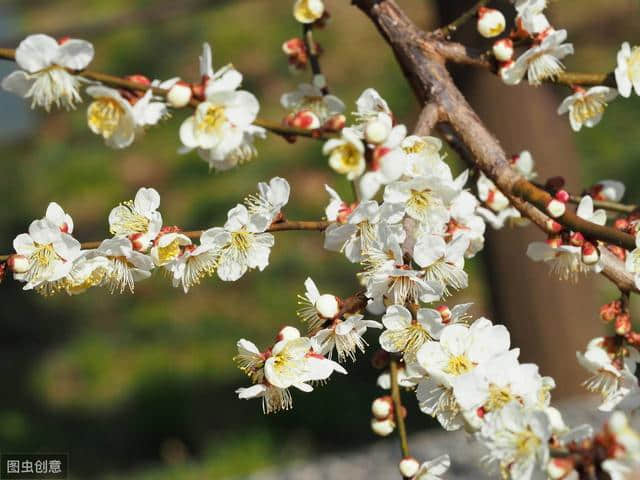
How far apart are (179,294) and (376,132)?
3.18 m

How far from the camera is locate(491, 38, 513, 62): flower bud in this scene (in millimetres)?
1317

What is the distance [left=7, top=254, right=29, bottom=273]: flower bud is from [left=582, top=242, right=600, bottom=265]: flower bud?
0.79m

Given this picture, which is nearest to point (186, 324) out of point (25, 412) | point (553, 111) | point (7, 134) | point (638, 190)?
point (25, 412)

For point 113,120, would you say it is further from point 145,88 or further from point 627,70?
point 627,70

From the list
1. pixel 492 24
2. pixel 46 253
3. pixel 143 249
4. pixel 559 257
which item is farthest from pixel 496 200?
pixel 46 253

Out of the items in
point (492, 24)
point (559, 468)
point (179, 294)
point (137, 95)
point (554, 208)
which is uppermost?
point (179, 294)

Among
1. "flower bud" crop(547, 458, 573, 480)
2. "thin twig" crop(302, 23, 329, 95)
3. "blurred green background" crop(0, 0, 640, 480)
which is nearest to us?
"flower bud" crop(547, 458, 573, 480)

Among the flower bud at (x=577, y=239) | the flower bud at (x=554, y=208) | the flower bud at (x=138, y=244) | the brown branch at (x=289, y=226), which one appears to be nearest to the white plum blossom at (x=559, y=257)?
the flower bud at (x=577, y=239)

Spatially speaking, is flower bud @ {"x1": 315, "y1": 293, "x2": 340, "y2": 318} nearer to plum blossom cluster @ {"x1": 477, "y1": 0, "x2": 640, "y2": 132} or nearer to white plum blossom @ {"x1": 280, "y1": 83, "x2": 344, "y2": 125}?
plum blossom cluster @ {"x1": 477, "y1": 0, "x2": 640, "y2": 132}

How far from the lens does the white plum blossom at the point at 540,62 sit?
1292mm

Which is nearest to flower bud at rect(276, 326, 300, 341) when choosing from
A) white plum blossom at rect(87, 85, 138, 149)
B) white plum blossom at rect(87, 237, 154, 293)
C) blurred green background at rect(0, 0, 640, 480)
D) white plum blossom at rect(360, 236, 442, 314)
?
white plum blossom at rect(360, 236, 442, 314)

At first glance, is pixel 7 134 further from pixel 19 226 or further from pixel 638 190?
pixel 638 190

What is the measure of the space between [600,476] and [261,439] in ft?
7.92

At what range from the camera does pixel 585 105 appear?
1.39 meters
